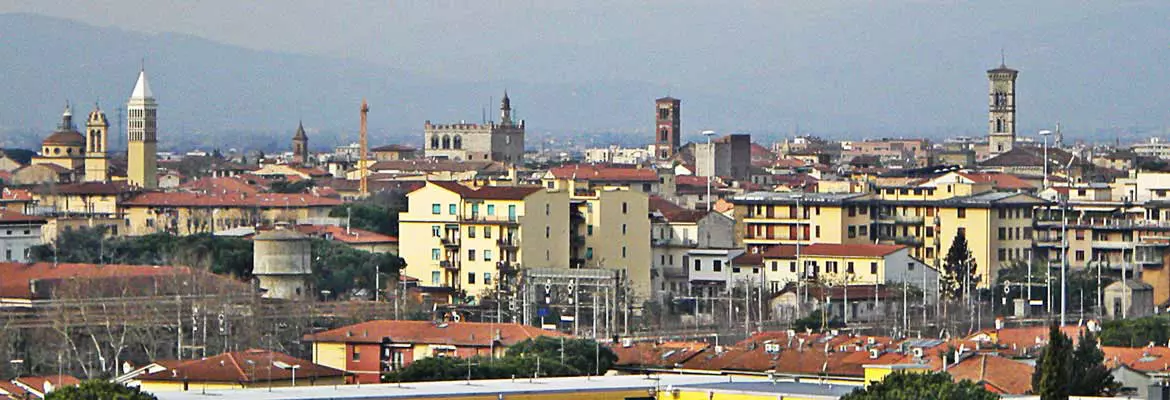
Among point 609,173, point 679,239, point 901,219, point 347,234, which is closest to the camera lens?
point 679,239

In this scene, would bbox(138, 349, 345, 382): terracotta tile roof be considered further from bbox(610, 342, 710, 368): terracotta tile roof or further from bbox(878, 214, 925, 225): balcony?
bbox(878, 214, 925, 225): balcony

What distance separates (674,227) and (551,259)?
15.0 feet

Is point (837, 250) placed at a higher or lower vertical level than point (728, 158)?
lower

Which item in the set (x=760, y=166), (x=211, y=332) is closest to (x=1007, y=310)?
(x=211, y=332)

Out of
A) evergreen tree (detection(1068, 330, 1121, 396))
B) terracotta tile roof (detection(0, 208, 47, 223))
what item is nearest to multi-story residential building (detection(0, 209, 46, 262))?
terracotta tile roof (detection(0, 208, 47, 223))

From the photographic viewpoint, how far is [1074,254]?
6481 cm

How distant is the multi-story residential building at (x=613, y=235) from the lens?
58753 mm

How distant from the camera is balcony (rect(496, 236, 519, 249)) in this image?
5741 centimetres

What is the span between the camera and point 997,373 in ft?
101

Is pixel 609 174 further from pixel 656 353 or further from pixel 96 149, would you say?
pixel 656 353

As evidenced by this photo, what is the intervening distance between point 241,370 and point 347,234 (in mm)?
32726

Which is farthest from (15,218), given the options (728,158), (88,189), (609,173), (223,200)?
(728,158)

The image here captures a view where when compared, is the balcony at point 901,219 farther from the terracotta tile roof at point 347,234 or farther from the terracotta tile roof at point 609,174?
the terracotta tile roof at point 609,174

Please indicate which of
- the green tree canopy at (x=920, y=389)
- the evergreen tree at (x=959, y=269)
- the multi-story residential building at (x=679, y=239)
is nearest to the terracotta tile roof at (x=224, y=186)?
the multi-story residential building at (x=679, y=239)
